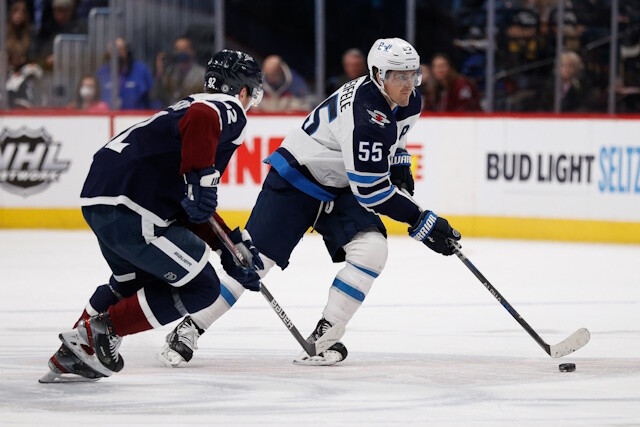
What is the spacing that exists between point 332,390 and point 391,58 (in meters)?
1.12

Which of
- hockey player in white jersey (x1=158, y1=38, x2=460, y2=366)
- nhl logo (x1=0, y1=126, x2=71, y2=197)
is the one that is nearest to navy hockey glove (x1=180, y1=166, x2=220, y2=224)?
hockey player in white jersey (x1=158, y1=38, x2=460, y2=366)

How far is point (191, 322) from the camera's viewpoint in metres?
4.40

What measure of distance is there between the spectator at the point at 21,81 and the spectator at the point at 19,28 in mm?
36

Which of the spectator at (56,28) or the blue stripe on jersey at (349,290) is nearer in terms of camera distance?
the blue stripe on jersey at (349,290)

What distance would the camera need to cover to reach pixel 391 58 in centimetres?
425

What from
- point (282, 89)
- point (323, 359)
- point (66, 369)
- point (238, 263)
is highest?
point (238, 263)

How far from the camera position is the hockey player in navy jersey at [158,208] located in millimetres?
3742

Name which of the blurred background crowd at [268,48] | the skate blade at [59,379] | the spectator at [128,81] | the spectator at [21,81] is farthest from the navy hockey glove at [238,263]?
the spectator at [21,81]

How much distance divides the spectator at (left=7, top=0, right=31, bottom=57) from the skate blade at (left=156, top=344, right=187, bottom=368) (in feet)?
17.7

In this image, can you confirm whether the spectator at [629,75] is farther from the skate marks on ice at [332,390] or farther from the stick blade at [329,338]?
the stick blade at [329,338]

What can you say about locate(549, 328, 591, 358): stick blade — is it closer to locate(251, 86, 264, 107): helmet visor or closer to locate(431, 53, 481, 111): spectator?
locate(251, 86, 264, 107): helmet visor

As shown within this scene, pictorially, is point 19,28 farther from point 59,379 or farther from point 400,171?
point 59,379

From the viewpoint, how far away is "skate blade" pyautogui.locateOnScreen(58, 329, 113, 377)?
3893 millimetres

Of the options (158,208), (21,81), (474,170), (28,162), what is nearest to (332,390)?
(158,208)
